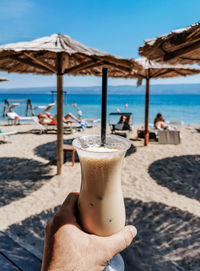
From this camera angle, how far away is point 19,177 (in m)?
4.45

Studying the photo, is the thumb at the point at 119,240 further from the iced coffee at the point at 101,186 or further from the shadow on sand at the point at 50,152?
the shadow on sand at the point at 50,152

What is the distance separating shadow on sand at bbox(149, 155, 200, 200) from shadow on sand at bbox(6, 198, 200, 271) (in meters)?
0.86

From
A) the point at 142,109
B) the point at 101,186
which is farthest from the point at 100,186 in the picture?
the point at 142,109

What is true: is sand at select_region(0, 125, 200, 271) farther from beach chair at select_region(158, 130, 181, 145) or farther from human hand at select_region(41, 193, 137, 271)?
human hand at select_region(41, 193, 137, 271)

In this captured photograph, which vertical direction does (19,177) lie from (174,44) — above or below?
below

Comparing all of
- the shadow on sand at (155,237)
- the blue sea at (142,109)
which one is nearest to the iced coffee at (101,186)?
the shadow on sand at (155,237)

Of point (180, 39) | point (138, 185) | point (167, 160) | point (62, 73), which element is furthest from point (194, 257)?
point (62, 73)

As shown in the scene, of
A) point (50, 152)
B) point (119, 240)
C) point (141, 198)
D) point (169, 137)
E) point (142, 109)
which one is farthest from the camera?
point (142, 109)

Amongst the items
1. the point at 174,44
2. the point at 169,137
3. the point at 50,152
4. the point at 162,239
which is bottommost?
the point at 162,239

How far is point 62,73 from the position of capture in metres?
4.27

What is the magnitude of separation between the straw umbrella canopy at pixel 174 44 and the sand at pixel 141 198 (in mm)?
2332

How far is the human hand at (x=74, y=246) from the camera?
773 millimetres

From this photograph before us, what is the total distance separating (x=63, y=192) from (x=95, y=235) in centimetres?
308

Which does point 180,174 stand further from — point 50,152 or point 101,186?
point 101,186
